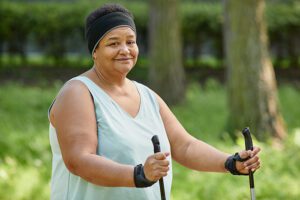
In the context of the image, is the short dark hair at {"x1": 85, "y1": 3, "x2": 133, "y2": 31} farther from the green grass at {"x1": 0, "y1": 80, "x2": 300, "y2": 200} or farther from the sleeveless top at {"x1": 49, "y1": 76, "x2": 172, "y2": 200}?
the green grass at {"x1": 0, "y1": 80, "x2": 300, "y2": 200}

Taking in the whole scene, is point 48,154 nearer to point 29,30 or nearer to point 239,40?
point 239,40

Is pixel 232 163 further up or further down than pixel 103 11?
further down

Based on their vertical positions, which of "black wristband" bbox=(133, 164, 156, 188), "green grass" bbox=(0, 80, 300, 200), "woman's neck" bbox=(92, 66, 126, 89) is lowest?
"black wristband" bbox=(133, 164, 156, 188)

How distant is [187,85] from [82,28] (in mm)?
4201

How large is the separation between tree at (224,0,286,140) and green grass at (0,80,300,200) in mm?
309

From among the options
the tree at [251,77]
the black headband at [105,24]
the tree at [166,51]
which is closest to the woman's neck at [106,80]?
the black headband at [105,24]

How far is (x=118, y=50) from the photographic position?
3248 millimetres

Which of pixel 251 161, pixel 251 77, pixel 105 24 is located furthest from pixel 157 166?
pixel 251 77

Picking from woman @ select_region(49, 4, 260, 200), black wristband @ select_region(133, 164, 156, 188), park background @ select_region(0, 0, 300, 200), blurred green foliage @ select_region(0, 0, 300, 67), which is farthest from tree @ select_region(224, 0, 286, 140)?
blurred green foliage @ select_region(0, 0, 300, 67)

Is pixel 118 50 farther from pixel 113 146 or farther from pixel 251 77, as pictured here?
pixel 251 77

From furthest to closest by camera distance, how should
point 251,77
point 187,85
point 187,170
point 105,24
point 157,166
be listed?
point 187,85, point 251,77, point 187,170, point 105,24, point 157,166

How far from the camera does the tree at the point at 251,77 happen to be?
32.1ft

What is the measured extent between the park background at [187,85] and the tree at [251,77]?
23 centimetres

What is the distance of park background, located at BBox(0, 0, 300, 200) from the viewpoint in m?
7.29
